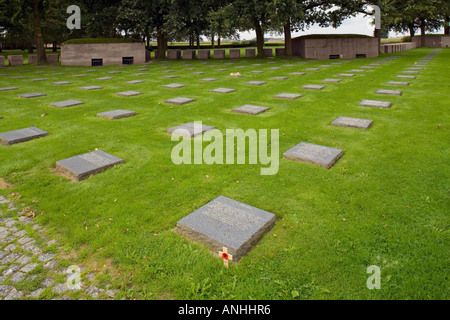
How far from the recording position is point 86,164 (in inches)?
210

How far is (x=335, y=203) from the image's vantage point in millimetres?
4129

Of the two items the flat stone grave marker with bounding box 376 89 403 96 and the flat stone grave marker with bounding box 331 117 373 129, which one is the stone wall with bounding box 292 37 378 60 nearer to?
the flat stone grave marker with bounding box 376 89 403 96

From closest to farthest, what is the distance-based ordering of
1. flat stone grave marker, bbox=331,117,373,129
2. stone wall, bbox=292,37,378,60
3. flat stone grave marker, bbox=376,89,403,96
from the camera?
flat stone grave marker, bbox=331,117,373,129
flat stone grave marker, bbox=376,89,403,96
stone wall, bbox=292,37,378,60

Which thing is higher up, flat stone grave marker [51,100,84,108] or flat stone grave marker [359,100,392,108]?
flat stone grave marker [51,100,84,108]

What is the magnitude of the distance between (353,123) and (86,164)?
6086 millimetres

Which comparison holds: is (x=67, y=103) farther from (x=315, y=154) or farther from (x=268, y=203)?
(x=268, y=203)

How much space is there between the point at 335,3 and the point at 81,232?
27961mm

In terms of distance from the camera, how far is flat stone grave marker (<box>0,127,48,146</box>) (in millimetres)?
6664

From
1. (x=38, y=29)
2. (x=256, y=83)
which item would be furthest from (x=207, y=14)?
(x=256, y=83)

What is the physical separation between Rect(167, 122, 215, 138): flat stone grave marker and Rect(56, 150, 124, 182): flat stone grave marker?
1.81 metres

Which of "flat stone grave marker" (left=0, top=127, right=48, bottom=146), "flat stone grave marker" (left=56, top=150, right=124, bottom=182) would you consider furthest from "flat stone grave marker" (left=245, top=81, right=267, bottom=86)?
"flat stone grave marker" (left=56, top=150, right=124, bottom=182)

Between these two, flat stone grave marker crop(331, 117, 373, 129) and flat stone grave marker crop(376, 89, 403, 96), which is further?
flat stone grave marker crop(376, 89, 403, 96)

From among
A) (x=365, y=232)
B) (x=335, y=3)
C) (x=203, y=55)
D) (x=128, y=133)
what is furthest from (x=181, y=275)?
(x=203, y=55)
